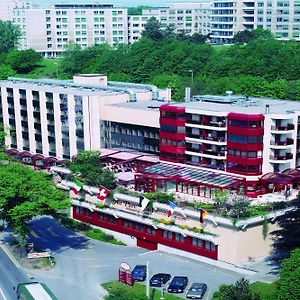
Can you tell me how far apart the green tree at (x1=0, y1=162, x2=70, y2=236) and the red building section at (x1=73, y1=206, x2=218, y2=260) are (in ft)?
25.5

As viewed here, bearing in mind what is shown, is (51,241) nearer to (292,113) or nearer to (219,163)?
(219,163)

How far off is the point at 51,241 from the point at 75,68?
78954mm

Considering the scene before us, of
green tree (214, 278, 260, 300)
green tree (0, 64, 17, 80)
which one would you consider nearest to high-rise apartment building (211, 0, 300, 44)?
green tree (0, 64, 17, 80)

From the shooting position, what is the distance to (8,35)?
162 meters

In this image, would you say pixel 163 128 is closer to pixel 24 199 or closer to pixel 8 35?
pixel 24 199

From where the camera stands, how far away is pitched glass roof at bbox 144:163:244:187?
190 ft

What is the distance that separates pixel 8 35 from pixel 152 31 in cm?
3832

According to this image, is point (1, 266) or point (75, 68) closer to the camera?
point (1, 266)

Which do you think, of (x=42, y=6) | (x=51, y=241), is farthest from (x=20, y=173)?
(x=42, y=6)

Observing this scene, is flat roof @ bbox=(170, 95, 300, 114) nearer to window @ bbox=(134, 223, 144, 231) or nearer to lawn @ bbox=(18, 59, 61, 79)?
window @ bbox=(134, 223, 144, 231)

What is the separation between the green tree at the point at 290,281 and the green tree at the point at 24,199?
20493 mm

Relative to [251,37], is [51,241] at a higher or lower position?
lower

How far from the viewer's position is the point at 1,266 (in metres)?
52.6

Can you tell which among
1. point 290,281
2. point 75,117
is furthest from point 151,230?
point 75,117
